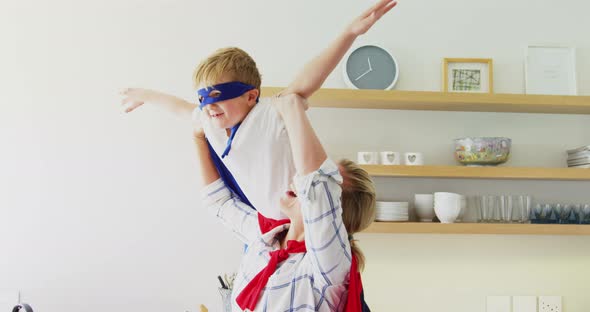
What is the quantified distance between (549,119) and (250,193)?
6.99 ft

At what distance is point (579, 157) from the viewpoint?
2955mm

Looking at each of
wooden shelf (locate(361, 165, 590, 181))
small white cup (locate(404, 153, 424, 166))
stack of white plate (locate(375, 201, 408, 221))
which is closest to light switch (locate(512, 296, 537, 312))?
wooden shelf (locate(361, 165, 590, 181))

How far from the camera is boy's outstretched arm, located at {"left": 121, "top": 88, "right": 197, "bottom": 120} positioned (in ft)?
5.28

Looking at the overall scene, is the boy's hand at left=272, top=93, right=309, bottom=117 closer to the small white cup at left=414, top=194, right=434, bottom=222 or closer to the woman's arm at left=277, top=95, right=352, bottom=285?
the woman's arm at left=277, top=95, right=352, bottom=285

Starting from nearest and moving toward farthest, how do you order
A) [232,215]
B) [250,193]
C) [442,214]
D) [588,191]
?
[250,193]
[232,215]
[442,214]
[588,191]

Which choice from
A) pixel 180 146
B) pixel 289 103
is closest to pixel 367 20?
pixel 289 103

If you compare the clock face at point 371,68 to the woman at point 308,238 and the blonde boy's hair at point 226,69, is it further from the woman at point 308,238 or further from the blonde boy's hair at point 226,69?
the blonde boy's hair at point 226,69

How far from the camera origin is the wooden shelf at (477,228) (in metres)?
2.73

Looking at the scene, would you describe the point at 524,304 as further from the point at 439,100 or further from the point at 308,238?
the point at 308,238

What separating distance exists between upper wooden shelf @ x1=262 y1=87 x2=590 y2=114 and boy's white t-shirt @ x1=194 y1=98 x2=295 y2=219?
1316 millimetres

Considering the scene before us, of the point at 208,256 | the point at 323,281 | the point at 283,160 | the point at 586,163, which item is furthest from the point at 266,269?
the point at 586,163

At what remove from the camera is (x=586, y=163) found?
2914 millimetres

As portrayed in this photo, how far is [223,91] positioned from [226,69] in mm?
48

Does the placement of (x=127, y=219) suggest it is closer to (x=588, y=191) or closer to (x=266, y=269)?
(x=266, y=269)
